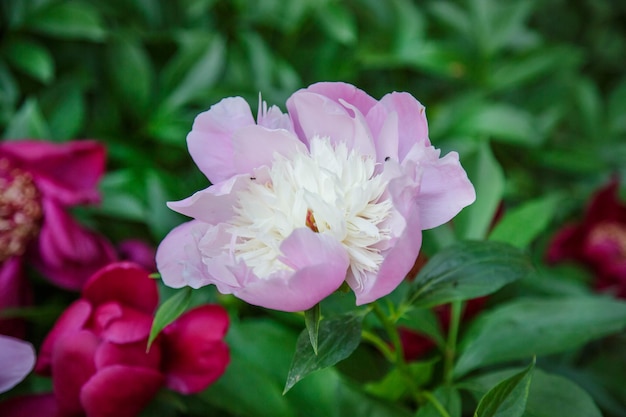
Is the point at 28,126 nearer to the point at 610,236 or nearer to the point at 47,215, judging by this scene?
→ the point at 47,215

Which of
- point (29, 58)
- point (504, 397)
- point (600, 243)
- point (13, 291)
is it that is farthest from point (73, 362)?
point (600, 243)

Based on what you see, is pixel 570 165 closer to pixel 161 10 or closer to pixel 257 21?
pixel 257 21

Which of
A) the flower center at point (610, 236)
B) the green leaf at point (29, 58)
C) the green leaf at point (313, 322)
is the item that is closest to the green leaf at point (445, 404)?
the green leaf at point (313, 322)

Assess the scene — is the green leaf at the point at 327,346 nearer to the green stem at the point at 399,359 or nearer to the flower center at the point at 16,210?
the green stem at the point at 399,359

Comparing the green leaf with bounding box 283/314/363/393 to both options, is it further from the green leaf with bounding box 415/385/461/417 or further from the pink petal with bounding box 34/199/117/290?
the pink petal with bounding box 34/199/117/290

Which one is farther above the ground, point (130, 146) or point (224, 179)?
point (224, 179)

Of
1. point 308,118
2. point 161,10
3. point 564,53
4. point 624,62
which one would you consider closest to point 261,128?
point 308,118

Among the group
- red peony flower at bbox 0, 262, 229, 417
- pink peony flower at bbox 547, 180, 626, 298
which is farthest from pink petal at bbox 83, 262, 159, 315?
pink peony flower at bbox 547, 180, 626, 298

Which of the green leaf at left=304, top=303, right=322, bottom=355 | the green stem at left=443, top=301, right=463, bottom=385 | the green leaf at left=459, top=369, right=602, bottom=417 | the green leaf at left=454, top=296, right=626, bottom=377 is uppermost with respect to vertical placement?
the green leaf at left=304, top=303, right=322, bottom=355
